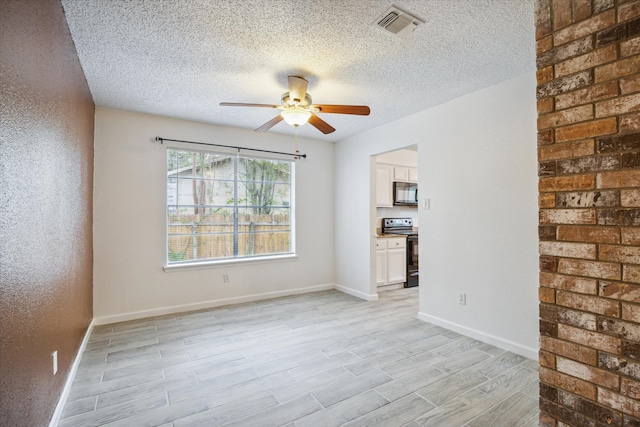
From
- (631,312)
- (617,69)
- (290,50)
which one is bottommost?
(631,312)

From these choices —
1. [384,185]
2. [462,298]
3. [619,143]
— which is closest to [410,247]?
[384,185]

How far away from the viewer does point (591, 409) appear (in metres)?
1.27

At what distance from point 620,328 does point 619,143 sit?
0.72 m

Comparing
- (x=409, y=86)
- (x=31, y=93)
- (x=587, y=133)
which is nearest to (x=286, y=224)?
(x=409, y=86)

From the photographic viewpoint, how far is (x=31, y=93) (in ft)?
4.71

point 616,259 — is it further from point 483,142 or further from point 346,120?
point 346,120

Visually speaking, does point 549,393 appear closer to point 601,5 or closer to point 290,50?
point 601,5

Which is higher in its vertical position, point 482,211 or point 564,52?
point 564,52

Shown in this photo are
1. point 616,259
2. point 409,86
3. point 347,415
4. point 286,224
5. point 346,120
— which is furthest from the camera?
point 286,224

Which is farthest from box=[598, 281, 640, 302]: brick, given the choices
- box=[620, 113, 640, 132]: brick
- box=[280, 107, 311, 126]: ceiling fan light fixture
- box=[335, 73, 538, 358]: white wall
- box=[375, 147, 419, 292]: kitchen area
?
box=[375, 147, 419, 292]: kitchen area

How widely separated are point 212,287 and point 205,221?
3.01ft

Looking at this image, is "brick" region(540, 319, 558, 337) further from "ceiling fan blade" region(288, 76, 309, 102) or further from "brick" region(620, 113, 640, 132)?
"ceiling fan blade" region(288, 76, 309, 102)

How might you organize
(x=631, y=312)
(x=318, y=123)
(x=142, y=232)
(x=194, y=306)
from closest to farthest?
1. (x=631, y=312)
2. (x=318, y=123)
3. (x=142, y=232)
4. (x=194, y=306)

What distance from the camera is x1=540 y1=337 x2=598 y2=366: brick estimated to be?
49.8 inches
